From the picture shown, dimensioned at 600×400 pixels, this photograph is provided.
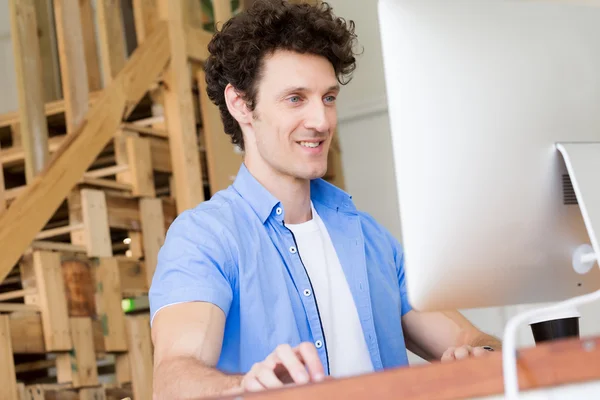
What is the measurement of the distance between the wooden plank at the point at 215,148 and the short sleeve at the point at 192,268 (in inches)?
74.9

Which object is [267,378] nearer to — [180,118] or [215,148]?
[180,118]

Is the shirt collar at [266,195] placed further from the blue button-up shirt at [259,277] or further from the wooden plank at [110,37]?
the wooden plank at [110,37]

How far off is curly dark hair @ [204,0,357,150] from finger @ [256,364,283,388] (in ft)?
3.35

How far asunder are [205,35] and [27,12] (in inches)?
33.9

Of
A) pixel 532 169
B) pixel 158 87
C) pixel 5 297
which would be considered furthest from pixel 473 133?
pixel 158 87

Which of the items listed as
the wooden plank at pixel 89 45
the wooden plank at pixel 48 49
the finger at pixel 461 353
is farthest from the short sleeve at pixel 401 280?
the wooden plank at pixel 48 49

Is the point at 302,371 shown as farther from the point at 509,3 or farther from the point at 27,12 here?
the point at 27,12

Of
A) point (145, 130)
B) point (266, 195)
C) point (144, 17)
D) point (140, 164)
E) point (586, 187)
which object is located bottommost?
point (586, 187)

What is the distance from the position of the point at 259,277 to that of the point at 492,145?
2.39ft

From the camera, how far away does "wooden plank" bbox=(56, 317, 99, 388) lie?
291 centimetres

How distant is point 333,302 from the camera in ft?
6.11

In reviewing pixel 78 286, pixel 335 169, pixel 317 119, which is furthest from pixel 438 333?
pixel 335 169

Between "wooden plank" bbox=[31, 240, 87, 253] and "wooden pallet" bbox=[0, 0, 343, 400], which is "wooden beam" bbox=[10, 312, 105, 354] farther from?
"wooden plank" bbox=[31, 240, 87, 253]

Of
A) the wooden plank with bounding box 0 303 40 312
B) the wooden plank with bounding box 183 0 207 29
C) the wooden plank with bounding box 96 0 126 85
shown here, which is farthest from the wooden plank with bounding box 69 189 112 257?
the wooden plank with bounding box 183 0 207 29
